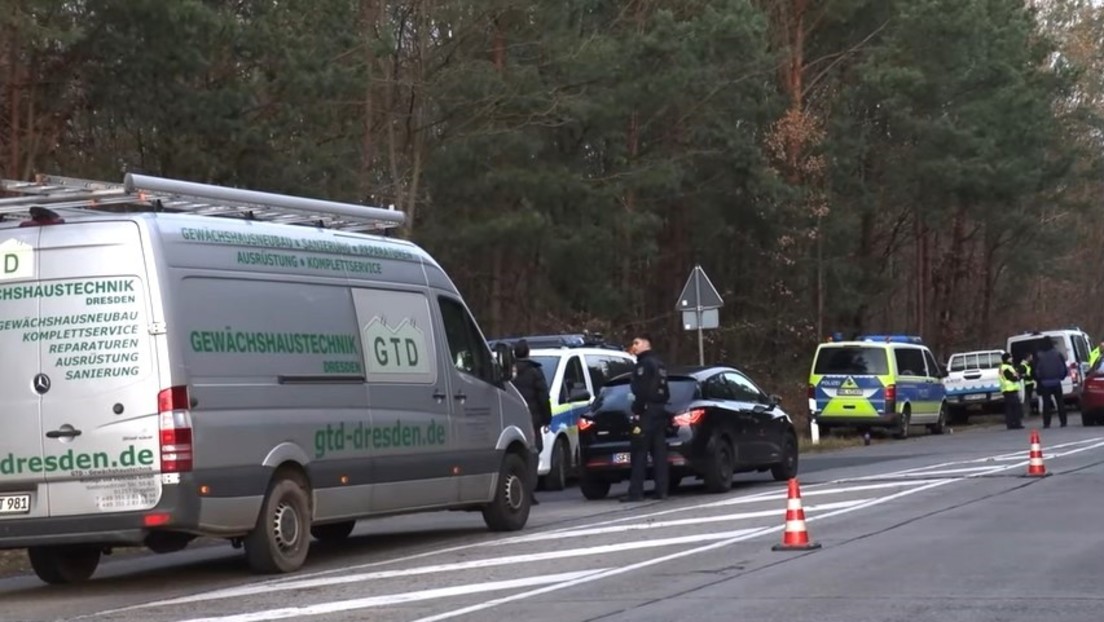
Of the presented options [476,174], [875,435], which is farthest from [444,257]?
[875,435]

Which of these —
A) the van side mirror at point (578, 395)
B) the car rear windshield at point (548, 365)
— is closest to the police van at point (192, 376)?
the car rear windshield at point (548, 365)

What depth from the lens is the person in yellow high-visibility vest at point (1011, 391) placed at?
35750mm

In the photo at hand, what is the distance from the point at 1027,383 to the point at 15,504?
35331 mm

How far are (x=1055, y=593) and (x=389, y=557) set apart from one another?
6.01 metres

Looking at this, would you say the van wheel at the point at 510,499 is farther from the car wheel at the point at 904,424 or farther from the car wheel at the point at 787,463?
the car wheel at the point at 904,424

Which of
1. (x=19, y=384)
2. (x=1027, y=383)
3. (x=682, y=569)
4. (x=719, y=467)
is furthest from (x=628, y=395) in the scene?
(x=1027, y=383)

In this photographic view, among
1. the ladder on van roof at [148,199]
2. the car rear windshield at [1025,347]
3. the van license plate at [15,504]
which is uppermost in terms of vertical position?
the ladder on van roof at [148,199]

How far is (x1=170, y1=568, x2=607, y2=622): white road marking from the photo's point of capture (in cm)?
1134

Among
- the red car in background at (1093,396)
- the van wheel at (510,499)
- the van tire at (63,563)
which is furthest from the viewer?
the red car in background at (1093,396)

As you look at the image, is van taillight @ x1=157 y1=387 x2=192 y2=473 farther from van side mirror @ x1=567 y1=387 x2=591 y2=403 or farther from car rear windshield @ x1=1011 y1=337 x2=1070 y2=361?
car rear windshield @ x1=1011 y1=337 x2=1070 y2=361

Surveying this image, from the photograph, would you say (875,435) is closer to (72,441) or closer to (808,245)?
(808,245)

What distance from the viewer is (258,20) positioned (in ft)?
91.3

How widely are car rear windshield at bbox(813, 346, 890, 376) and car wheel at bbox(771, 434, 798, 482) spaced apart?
36.4 feet

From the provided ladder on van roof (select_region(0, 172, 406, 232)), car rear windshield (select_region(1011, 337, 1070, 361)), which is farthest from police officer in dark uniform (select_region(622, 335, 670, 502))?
car rear windshield (select_region(1011, 337, 1070, 361))
